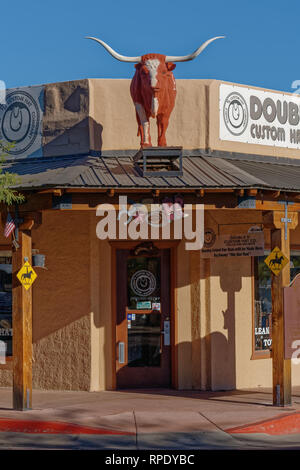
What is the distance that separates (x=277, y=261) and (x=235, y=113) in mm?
3841

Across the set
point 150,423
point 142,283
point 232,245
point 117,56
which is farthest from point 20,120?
point 150,423

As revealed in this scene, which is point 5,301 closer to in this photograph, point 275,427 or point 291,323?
point 291,323

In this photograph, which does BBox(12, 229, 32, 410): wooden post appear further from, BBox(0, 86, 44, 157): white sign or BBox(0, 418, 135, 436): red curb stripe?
BBox(0, 86, 44, 157): white sign

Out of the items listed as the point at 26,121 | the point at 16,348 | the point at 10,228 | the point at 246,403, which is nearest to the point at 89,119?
the point at 26,121

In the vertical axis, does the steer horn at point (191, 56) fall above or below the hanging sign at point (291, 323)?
above

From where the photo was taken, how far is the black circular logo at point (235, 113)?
45.9 ft

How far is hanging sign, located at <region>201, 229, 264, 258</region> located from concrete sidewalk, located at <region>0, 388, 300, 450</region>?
2485mm

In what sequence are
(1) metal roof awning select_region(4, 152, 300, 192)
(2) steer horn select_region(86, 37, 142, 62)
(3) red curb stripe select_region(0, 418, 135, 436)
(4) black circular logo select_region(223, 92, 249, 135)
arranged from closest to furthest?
(3) red curb stripe select_region(0, 418, 135, 436), (1) metal roof awning select_region(4, 152, 300, 192), (2) steer horn select_region(86, 37, 142, 62), (4) black circular logo select_region(223, 92, 249, 135)

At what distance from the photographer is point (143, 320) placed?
1341cm

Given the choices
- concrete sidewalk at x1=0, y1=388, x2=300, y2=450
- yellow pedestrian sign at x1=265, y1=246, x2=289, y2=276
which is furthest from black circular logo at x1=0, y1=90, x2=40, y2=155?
yellow pedestrian sign at x1=265, y1=246, x2=289, y2=276

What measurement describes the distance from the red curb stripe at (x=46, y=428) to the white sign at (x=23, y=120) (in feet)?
19.2

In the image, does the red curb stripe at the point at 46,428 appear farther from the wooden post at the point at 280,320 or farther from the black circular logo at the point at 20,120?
the black circular logo at the point at 20,120

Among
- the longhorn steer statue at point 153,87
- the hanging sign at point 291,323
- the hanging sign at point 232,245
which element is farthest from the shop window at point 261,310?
the longhorn steer statue at point 153,87

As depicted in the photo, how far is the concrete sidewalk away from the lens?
907 cm
